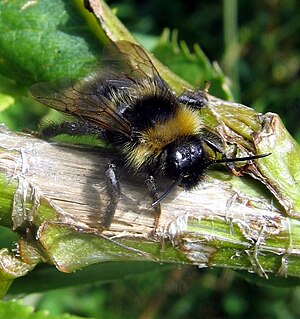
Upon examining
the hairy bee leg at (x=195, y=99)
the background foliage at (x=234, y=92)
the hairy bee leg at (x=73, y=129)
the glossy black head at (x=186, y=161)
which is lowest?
the background foliage at (x=234, y=92)

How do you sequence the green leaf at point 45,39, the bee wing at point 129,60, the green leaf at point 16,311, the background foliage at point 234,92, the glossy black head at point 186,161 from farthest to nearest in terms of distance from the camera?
the background foliage at point 234,92
the green leaf at point 45,39
the bee wing at point 129,60
the glossy black head at point 186,161
the green leaf at point 16,311

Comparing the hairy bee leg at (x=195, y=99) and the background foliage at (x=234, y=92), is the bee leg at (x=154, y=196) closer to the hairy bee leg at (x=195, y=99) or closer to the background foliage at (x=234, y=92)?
the hairy bee leg at (x=195, y=99)

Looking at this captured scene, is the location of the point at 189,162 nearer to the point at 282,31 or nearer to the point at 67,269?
the point at 67,269

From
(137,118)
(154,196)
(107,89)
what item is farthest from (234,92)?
(154,196)

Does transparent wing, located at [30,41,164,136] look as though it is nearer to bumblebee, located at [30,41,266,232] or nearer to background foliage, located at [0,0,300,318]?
bumblebee, located at [30,41,266,232]

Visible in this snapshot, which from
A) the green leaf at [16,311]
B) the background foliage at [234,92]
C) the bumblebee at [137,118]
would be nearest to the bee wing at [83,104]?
the bumblebee at [137,118]

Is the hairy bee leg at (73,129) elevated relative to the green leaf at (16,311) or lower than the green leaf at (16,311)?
elevated

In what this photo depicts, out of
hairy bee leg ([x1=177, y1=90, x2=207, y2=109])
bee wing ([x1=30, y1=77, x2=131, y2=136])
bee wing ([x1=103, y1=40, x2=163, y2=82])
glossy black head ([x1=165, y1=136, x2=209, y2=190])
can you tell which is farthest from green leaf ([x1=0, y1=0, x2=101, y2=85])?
glossy black head ([x1=165, y1=136, x2=209, y2=190])

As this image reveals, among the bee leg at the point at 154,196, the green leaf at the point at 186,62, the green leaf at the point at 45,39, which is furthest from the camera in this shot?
the green leaf at the point at 186,62
